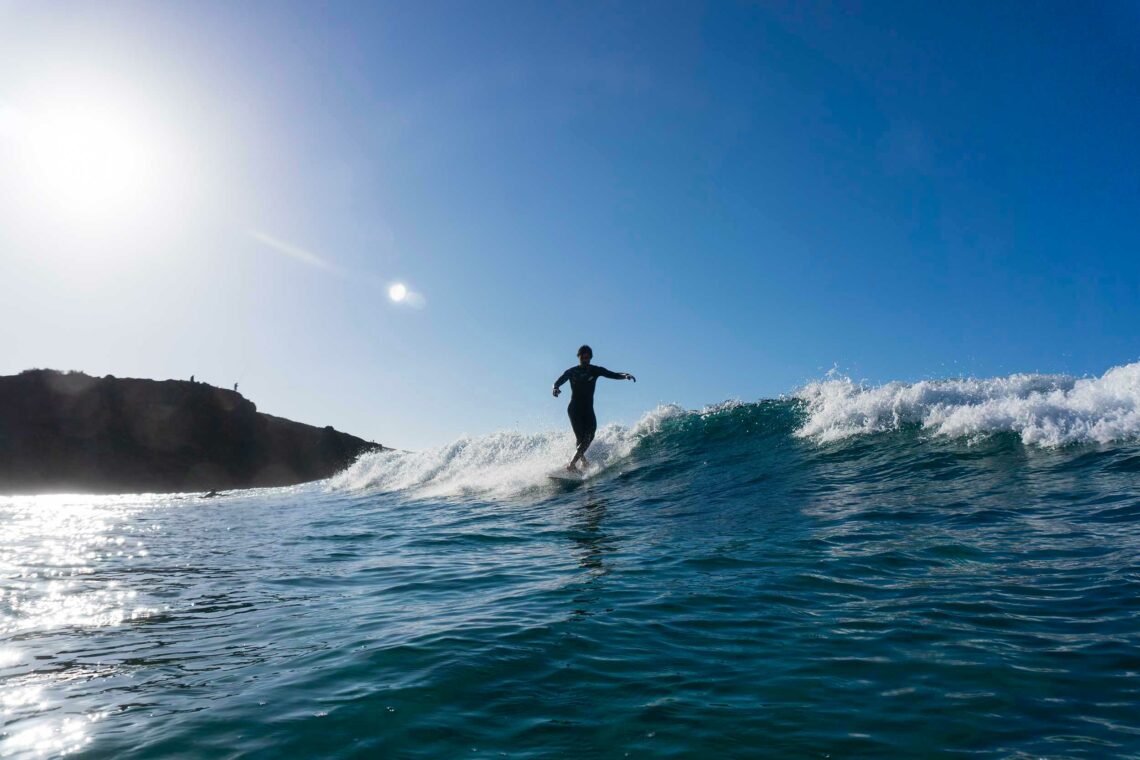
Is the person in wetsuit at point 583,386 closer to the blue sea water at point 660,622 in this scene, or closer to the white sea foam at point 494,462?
the white sea foam at point 494,462

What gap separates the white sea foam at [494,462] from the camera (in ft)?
53.2

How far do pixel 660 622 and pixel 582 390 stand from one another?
1002 cm

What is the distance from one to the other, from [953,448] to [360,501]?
14672 mm

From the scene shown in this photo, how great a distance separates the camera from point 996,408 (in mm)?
11469

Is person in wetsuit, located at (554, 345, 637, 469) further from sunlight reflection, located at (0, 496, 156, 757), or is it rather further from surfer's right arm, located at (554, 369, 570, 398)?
sunlight reflection, located at (0, 496, 156, 757)

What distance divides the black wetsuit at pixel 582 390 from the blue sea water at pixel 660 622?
3.58m

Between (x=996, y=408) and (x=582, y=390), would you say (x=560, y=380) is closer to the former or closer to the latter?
(x=582, y=390)

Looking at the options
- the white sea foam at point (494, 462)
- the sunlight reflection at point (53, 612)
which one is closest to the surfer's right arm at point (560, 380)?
the white sea foam at point (494, 462)

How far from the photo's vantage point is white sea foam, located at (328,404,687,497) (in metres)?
16.2

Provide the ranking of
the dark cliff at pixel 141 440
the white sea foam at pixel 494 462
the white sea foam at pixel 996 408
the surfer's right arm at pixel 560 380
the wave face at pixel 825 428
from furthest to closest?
1. the dark cliff at pixel 141 440
2. the white sea foam at pixel 494 462
3. the surfer's right arm at pixel 560 380
4. the wave face at pixel 825 428
5. the white sea foam at pixel 996 408

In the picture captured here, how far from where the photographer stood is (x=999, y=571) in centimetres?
536

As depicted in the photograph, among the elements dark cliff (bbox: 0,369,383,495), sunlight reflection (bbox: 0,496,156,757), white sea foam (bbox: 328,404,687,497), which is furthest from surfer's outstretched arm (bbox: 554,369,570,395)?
dark cliff (bbox: 0,369,383,495)

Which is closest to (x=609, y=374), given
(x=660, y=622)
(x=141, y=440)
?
(x=660, y=622)

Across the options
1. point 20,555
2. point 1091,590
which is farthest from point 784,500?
point 20,555
